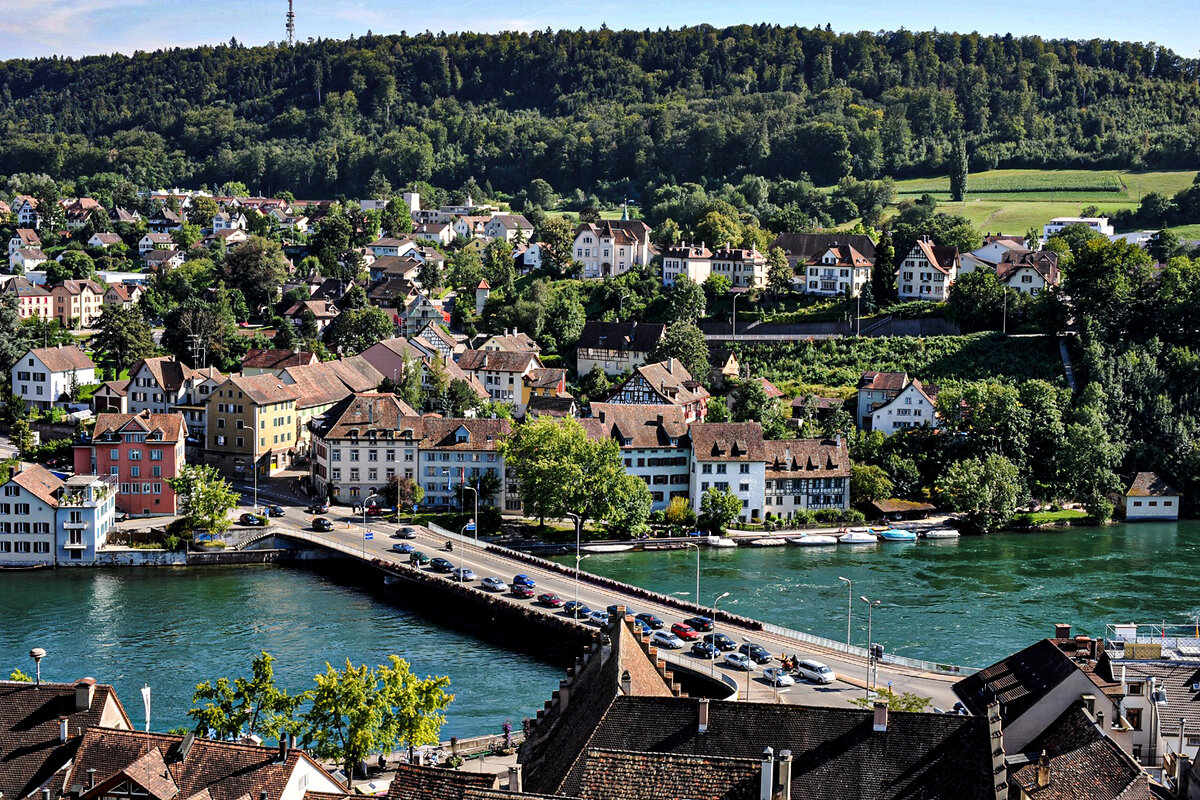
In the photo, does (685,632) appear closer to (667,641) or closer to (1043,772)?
(667,641)

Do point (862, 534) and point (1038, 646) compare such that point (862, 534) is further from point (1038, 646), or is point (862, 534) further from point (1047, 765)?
point (1047, 765)

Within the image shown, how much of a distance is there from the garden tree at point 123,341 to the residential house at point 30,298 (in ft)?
42.1

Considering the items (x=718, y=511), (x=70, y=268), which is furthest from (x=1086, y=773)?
(x=70, y=268)

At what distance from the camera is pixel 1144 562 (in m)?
58.7

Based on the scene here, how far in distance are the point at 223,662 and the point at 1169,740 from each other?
25780 mm

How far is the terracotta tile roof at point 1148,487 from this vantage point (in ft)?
225

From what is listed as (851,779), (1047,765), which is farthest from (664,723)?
(1047,765)

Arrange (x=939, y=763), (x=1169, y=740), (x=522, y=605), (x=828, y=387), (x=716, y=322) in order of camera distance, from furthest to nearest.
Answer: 1. (x=716, y=322)
2. (x=828, y=387)
3. (x=522, y=605)
4. (x=1169, y=740)
5. (x=939, y=763)

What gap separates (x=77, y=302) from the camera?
9738 cm

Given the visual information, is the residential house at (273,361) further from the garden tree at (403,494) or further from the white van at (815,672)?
the white van at (815,672)

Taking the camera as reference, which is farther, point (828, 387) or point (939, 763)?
point (828, 387)

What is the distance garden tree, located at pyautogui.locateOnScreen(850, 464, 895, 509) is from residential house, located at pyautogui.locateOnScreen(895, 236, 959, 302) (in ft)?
78.1

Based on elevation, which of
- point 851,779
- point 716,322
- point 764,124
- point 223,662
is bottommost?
point 223,662

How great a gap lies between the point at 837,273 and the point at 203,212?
5808 cm
